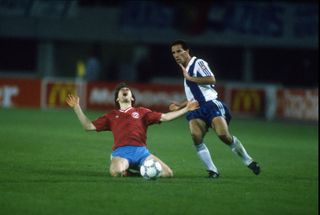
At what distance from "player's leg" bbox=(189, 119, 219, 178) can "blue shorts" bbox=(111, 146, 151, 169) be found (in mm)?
961

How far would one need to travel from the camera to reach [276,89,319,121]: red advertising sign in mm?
30281

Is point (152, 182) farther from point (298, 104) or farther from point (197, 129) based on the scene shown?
point (298, 104)

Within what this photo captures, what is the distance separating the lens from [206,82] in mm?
13070

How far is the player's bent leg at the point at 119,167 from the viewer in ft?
41.4

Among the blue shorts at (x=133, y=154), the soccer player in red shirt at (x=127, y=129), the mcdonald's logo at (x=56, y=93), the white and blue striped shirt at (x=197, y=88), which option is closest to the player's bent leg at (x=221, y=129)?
the white and blue striped shirt at (x=197, y=88)

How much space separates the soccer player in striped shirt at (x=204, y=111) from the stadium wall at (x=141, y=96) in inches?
703

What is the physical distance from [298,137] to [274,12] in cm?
1699

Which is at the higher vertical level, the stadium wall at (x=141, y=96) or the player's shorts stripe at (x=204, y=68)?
the player's shorts stripe at (x=204, y=68)

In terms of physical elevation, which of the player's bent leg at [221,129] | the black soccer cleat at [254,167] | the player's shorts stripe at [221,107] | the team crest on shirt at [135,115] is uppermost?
the player's shorts stripe at [221,107]

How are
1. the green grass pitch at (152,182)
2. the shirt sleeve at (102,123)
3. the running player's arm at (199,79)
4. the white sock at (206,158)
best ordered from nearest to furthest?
the green grass pitch at (152,182)
the running player's arm at (199,79)
the shirt sleeve at (102,123)
the white sock at (206,158)

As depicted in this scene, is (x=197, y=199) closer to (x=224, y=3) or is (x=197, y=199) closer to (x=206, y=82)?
(x=206, y=82)

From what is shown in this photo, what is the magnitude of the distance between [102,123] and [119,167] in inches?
31.8

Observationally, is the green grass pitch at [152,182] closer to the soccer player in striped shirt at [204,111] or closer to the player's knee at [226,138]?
the soccer player in striped shirt at [204,111]

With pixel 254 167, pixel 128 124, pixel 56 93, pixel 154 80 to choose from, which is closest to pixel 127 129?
pixel 128 124
